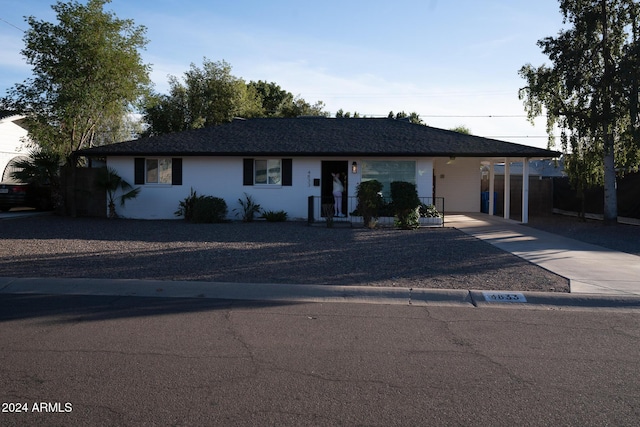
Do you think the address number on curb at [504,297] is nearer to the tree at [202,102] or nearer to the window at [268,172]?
the window at [268,172]

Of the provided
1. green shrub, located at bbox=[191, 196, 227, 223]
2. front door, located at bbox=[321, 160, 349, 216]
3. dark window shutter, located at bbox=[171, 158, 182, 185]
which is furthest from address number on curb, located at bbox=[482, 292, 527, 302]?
dark window shutter, located at bbox=[171, 158, 182, 185]

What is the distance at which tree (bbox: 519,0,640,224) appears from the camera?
765 inches

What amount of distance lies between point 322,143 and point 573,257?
37.5ft

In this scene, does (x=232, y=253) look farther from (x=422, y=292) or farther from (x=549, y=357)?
(x=549, y=357)

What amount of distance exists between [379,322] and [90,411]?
13.0 feet

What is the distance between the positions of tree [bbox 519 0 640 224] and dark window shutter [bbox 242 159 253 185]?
11567 mm

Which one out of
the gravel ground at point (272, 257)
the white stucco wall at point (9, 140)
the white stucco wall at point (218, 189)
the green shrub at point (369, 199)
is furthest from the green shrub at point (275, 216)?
the white stucco wall at point (9, 140)

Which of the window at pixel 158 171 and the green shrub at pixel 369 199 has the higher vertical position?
the window at pixel 158 171

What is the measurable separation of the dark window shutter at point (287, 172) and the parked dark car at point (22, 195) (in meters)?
11.3

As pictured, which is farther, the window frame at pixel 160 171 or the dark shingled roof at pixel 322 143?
the window frame at pixel 160 171

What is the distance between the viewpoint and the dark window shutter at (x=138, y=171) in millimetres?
21781

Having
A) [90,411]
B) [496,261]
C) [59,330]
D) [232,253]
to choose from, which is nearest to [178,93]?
[232,253]

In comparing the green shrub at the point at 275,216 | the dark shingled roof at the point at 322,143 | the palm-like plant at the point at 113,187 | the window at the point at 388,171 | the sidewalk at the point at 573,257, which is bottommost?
the sidewalk at the point at 573,257

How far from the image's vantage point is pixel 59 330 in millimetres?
6707
